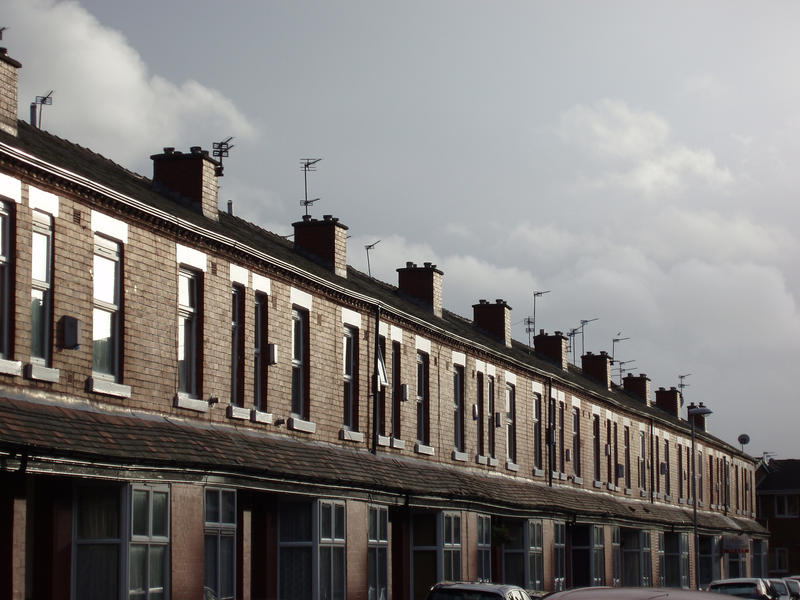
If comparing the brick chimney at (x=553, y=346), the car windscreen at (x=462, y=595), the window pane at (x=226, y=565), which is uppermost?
the brick chimney at (x=553, y=346)

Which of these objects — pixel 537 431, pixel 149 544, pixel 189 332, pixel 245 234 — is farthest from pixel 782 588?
pixel 149 544

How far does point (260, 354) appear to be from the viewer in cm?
2344

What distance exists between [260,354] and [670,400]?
44.9 metres

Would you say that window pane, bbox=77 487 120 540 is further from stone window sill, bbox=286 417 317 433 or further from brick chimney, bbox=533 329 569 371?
brick chimney, bbox=533 329 569 371

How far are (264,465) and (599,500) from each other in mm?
23191

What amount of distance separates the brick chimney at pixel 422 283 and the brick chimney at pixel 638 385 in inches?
964

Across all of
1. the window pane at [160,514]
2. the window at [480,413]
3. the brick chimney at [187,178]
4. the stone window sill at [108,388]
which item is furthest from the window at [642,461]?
the window pane at [160,514]

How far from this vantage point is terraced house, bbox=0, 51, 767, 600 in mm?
17078

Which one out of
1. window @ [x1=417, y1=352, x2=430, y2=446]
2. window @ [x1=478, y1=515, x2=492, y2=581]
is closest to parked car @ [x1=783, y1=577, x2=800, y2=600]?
window @ [x1=478, y1=515, x2=492, y2=581]

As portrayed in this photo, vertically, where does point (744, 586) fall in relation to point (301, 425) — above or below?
below

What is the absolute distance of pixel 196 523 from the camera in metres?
19.1

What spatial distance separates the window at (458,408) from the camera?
3266cm

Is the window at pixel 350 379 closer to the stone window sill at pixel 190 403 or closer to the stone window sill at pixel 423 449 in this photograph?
the stone window sill at pixel 423 449

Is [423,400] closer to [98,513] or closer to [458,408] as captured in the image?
[458,408]
